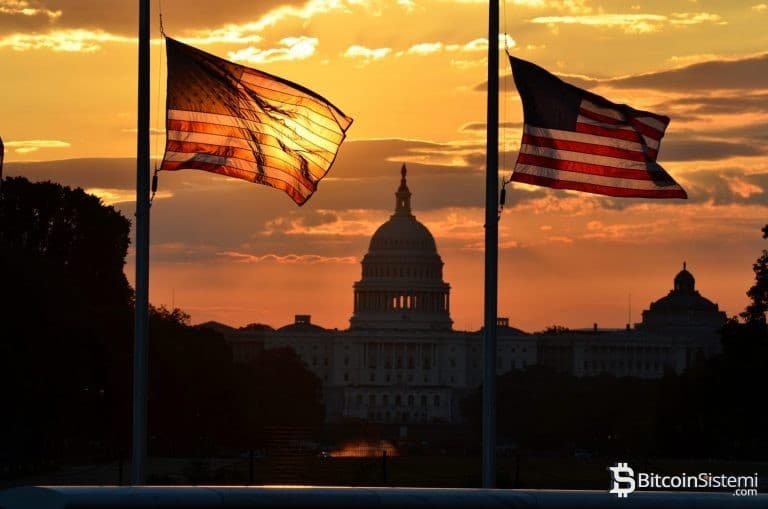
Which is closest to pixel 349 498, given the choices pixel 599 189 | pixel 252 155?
pixel 252 155

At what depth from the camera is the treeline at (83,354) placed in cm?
9269

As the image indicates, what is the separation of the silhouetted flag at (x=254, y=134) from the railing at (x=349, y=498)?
35.8 feet

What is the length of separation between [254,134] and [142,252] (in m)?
2.68

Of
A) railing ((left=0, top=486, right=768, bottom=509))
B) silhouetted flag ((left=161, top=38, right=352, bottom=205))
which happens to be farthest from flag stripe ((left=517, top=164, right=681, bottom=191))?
railing ((left=0, top=486, right=768, bottom=509))

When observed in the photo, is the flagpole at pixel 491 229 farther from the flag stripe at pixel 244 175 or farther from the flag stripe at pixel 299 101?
the flag stripe at pixel 244 175

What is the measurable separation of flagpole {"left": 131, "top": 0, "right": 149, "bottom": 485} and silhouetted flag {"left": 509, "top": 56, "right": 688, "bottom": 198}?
622cm

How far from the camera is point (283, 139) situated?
4225cm

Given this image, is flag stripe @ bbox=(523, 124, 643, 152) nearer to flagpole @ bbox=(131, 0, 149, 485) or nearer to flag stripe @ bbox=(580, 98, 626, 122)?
flag stripe @ bbox=(580, 98, 626, 122)

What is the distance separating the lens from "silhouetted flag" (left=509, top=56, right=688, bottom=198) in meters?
43.1

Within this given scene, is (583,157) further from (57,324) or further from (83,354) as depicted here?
(83,354)

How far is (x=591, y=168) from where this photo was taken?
4316cm

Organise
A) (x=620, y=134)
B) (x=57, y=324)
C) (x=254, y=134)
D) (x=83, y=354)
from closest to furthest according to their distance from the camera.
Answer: (x=254, y=134) → (x=620, y=134) → (x=57, y=324) → (x=83, y=354)

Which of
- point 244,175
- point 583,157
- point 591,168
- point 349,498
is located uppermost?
A: point 583,157

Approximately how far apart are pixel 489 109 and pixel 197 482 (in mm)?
25093
